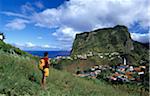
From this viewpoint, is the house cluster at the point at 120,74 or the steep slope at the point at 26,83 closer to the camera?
the steep slope at the point at 26,83

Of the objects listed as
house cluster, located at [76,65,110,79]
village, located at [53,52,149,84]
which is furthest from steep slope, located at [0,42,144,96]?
house cluster, located at [76,65,110,79]

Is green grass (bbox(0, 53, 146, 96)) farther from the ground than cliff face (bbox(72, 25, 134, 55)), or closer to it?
closer to it

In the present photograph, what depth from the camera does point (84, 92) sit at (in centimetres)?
1403

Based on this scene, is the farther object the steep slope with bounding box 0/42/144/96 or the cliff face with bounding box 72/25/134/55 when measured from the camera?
the cliff face with bounding box 72/25/134/55

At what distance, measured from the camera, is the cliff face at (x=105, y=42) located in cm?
10312

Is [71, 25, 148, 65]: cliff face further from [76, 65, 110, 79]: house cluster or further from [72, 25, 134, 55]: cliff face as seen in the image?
[76, 65, 110, 79]: house cluster

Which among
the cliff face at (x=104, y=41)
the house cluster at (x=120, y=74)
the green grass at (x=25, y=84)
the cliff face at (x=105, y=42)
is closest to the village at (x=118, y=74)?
the house cluster at (x=120, y=74)

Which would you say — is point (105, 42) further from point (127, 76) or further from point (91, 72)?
point (127, 76)

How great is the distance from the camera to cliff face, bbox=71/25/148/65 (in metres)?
103

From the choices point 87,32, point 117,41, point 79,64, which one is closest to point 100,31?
point 87,32

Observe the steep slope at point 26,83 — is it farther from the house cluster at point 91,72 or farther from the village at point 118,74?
the house cluster at point 91,72

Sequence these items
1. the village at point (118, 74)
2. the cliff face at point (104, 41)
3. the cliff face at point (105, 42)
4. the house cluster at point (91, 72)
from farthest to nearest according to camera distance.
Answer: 1. the cliff face at point (104, 41)
2. the cliff face at point (105, 42)
3. the house cluster at point (91, 72)
4. the village at point (118, 74)

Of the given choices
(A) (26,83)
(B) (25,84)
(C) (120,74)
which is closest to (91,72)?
(C) (120,74)

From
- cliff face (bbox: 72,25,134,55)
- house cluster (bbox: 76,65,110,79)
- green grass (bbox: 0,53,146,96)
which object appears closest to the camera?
green grass (bbox: 0,53,146,96)
